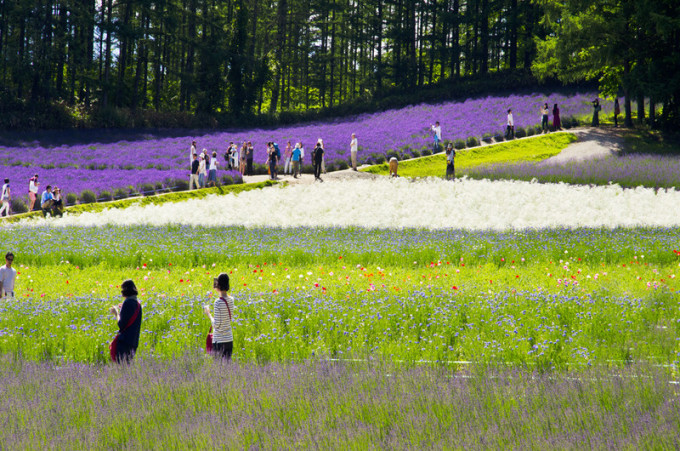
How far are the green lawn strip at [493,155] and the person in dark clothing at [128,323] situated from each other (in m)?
26.9

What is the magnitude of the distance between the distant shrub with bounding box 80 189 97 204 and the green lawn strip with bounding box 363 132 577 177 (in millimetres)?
15155

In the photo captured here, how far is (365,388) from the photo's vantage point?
583 cm

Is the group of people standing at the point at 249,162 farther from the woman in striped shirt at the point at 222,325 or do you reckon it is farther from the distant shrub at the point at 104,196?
the woman in striped shirt at the point at 222,325

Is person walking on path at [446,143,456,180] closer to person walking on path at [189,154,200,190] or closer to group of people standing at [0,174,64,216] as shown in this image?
person walking on path at [189,154,200,190]

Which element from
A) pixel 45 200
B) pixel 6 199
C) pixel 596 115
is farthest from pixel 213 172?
pixel 596 115

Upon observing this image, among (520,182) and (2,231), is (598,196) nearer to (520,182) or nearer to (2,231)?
(520,182)

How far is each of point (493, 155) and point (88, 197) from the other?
2386 cm

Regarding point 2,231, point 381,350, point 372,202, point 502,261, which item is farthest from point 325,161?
point 381,350

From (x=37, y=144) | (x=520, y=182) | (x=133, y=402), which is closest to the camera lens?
(x=133, y=402)

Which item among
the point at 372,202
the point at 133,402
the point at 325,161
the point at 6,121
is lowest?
the point at 133,402

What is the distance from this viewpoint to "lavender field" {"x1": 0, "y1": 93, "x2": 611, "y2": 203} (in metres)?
32.5

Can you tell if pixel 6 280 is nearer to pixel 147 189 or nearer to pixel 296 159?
pixel 147 189

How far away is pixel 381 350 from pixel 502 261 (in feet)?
24.7

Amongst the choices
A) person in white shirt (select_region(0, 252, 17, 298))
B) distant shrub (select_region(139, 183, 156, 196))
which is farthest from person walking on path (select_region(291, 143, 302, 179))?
person in white shirt (select_region(0, 252, 17, 298))
